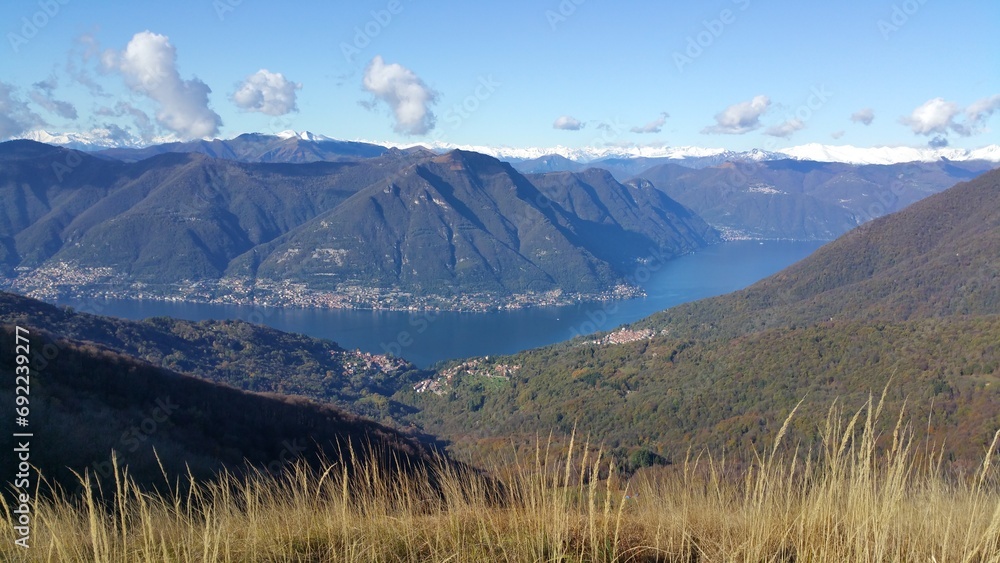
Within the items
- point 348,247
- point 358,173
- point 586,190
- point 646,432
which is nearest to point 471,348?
point 646,432

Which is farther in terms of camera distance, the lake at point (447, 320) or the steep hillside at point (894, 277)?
the lake at point (447, 320)

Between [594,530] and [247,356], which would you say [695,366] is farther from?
[594,530]

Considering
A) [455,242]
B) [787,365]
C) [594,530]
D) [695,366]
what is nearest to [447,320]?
[455,242]

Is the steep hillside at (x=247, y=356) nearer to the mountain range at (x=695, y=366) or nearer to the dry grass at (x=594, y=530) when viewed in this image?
the mountain range at (x=695, y=366)

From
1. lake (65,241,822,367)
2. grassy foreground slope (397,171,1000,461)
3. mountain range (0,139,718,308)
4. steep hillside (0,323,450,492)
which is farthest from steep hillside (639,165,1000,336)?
mountain range (0,139,718,308)

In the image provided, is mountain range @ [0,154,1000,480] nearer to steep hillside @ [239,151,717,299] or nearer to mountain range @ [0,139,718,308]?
mountain range @ [0,139,718,308]

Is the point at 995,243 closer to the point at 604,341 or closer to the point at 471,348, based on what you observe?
the point at 604,341

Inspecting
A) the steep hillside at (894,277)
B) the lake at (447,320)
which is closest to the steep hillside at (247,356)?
the lake at (447,320)
